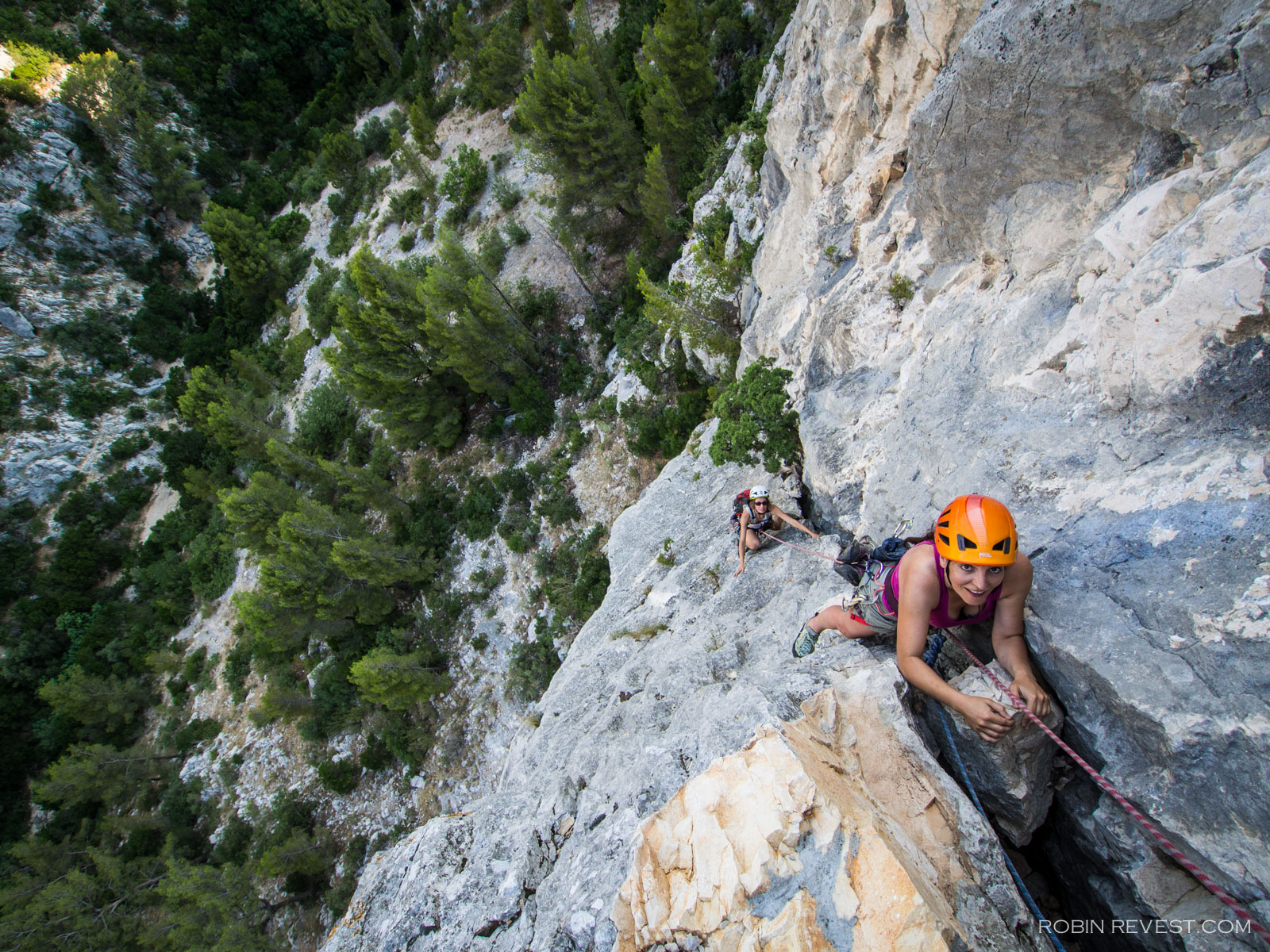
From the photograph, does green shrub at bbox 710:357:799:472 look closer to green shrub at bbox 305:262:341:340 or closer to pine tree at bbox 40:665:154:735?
green shrub at bbox 305:262:341:340

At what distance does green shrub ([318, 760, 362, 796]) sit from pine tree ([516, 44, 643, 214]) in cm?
2477

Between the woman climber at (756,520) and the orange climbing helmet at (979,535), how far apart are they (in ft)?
14.5

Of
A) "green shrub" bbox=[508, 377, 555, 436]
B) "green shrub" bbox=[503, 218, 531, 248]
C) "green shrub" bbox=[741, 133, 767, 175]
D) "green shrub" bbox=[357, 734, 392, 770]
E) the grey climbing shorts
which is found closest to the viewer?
the grey climbing shorts

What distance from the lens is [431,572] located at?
70.4ft

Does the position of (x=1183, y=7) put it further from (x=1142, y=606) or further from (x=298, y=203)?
(x=298, y=203)

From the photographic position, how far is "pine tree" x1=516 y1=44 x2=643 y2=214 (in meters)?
19.8

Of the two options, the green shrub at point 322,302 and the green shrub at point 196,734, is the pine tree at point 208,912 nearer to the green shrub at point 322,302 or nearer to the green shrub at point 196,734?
the green shrub at point 196,734

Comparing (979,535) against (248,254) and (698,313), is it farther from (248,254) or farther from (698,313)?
(248,254)

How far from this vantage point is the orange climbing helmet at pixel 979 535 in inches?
136

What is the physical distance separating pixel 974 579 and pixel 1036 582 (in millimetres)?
1176

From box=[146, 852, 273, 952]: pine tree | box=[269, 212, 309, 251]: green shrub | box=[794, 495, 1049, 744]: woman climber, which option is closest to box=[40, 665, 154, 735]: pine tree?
box=[146, 852, 273, 952]: pine tree

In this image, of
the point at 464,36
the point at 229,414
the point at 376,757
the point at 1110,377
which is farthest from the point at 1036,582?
the point at 464,36

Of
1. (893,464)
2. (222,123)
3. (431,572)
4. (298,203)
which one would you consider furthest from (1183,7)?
→ (222,123)

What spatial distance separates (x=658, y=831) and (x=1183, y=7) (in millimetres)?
8071
